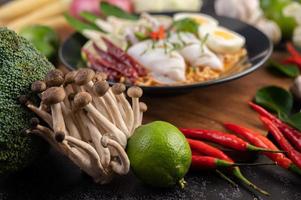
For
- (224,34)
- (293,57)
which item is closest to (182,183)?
(224,34)

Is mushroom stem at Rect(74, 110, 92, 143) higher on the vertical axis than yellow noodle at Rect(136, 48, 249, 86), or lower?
higher

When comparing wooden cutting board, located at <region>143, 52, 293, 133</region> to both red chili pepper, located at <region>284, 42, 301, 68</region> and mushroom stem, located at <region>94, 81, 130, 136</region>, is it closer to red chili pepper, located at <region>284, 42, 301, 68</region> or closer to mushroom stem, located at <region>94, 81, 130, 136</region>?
red chili pepper, located at <region>284, 42, 301, 68</region>

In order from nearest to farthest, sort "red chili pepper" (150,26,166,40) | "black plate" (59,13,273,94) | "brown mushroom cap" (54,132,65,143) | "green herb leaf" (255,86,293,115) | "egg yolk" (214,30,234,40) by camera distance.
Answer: "brown mushroom cap" (54,132,65,143), "black plate" (59,13,273,94), "green herb leaf" (255,86,293,115), "red chili pepper" (150,26,166,40), "egg yolk" (214,30,234,40)

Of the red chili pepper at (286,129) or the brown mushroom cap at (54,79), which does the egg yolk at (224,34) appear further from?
the brown mushroom cap at (54,79)

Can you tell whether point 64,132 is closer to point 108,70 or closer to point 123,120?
point 123,120

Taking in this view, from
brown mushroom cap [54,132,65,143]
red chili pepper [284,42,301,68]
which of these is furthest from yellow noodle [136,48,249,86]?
brown mushroom cap [54,132,65,143]

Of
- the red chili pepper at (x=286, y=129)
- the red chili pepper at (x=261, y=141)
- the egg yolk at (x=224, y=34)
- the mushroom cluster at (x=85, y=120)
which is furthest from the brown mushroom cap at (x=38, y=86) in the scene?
the egg yolk at (x=224, y=34)

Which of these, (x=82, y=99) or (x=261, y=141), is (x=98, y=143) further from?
(x=261, y=141)
